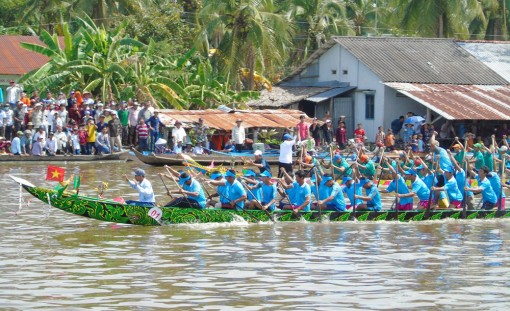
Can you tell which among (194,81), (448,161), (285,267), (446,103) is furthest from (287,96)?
(285,267)

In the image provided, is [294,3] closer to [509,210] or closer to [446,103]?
[446,103]

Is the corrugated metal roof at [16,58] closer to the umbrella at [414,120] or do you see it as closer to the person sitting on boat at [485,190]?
the umbrella at [414,120]

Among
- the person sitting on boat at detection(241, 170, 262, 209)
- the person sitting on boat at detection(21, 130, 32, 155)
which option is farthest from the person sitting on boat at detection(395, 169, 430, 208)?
the person sitting on boat at detection(21, 130, 32, 155)

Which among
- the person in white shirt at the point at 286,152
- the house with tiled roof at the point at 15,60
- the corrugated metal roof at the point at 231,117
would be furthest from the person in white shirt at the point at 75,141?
the house with tiled roof at the point at 15,60

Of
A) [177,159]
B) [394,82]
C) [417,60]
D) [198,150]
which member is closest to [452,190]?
[177,159]

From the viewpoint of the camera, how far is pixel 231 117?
3369 centimetres

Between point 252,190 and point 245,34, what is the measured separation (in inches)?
749

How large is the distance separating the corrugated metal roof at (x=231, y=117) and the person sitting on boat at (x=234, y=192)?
13.2m

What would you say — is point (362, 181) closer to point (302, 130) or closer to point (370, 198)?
point (370, 198)

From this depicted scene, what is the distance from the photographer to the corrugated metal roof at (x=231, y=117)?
32375mm

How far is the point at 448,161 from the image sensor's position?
72.1ft

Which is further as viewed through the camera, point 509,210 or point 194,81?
point 194,81

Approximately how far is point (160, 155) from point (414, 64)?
1238 cm

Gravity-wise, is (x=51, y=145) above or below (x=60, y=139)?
below
